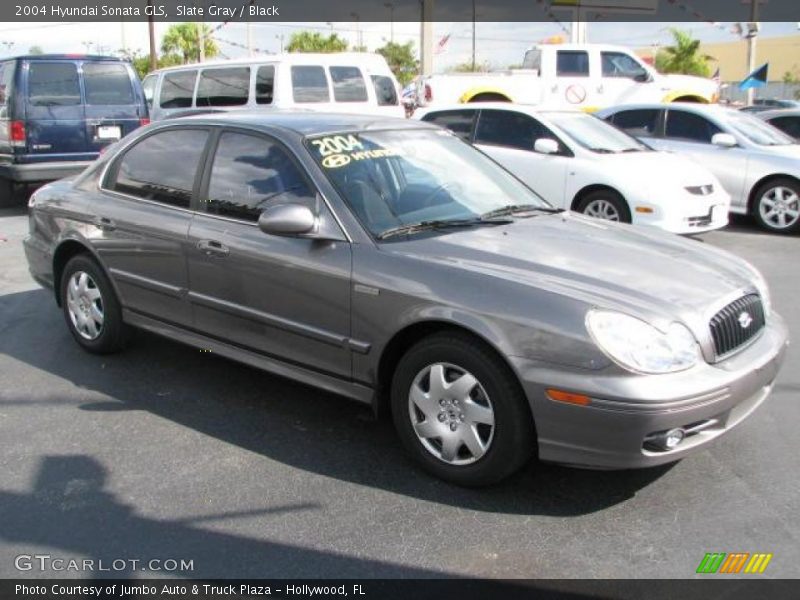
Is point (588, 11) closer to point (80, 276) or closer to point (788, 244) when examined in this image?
point (788, 244)

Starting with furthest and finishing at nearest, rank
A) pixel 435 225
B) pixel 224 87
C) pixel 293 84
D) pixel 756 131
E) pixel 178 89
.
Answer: pixel 178 89, pixel 224 87, pixel 293 84, pixel 756 131, pixel 435 225

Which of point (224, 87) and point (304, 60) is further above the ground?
point (304, 60)

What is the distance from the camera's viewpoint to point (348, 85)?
13523 mm

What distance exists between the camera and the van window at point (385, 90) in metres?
14.3

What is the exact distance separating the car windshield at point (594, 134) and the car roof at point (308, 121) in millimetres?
4742

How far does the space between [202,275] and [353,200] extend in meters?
1.01

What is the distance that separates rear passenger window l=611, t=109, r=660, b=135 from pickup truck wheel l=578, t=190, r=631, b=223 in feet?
9.19

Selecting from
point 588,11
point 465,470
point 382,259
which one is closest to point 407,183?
point 382,259

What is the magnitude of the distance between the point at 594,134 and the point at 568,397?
22.3ft

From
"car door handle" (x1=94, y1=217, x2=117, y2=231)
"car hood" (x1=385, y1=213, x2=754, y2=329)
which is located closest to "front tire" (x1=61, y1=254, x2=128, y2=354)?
"car door handle" (x1=94, y1=217, x2=117, y2=231)

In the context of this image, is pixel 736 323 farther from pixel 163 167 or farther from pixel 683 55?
pixel 683 55

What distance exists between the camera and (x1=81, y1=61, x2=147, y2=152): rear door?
11.2 meters

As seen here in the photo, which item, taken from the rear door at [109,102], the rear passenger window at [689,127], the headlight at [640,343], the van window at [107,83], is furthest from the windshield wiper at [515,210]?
the van window at [107,83]

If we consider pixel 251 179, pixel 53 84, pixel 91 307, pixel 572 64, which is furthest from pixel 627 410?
pixel 572 64
